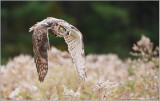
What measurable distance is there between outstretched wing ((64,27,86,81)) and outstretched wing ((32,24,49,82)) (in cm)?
22

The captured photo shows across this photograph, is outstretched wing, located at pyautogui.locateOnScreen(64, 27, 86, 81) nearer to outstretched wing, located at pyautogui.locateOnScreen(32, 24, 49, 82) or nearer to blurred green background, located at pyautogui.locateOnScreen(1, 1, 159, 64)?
outstretched wing, located at pyautogui.locateOnScreen(32, 24, 49, 82)

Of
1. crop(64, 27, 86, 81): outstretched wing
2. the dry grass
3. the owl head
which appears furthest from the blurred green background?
A: the owl head

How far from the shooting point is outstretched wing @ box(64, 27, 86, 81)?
1.97m

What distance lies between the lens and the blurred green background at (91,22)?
10266mm

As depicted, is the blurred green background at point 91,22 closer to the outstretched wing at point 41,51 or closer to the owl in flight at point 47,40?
the owl in flight at point 47,40

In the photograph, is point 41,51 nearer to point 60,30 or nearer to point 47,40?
point 47,40

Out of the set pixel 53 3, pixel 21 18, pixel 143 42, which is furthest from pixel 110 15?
pixel 143 42

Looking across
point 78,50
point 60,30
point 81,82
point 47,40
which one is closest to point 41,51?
point 47,40

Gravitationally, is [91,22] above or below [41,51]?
above

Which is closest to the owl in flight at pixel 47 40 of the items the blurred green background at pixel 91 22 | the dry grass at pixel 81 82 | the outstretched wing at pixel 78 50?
the outstretched wing at pixel 78 50

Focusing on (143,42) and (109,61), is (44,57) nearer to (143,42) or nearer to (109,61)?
(143,42)

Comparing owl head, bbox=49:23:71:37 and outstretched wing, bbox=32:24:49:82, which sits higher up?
owl head, bbox=49:23:71:37

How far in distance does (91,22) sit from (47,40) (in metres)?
9.80

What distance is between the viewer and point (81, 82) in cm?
268
